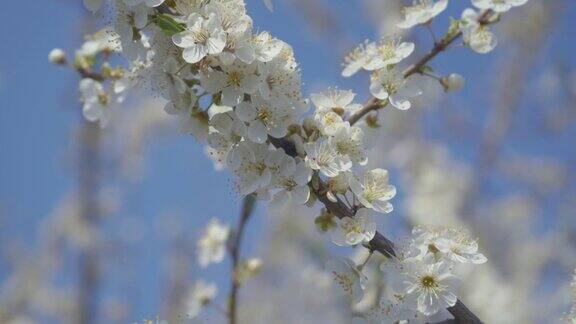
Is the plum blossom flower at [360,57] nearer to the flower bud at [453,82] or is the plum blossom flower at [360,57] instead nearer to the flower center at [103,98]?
the flower bud at [453,82]

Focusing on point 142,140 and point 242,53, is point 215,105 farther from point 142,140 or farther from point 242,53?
point 142,140

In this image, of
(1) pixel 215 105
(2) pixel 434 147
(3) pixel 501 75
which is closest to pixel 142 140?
(2) pixel 434 147

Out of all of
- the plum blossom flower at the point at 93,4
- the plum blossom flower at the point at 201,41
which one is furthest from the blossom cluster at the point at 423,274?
the plum blossom flower at the point at 93,4

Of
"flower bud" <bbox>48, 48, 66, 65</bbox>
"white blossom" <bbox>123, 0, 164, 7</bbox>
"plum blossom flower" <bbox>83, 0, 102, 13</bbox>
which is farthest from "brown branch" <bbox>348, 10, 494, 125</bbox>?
"flower bud" <bbox>48, 48, 66, 65</bbox>

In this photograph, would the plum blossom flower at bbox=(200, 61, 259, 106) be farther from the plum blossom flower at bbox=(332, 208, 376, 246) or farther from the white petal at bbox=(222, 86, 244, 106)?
the plum blossom flower at bbox=(332, 208, 376, 246)

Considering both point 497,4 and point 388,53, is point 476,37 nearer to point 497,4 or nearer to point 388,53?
point 497,4

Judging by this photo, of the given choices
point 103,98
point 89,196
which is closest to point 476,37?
point 103,98
